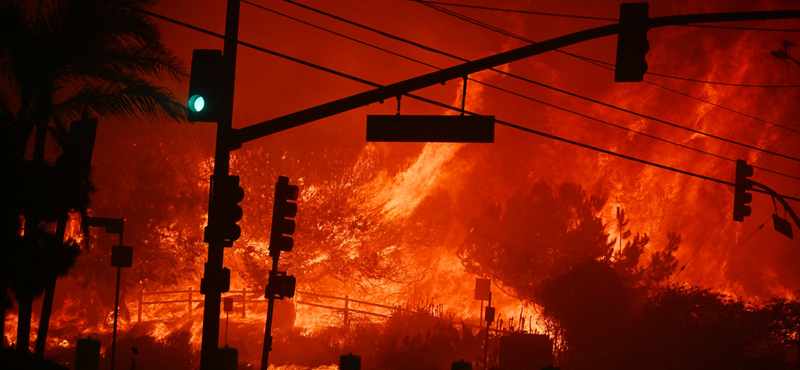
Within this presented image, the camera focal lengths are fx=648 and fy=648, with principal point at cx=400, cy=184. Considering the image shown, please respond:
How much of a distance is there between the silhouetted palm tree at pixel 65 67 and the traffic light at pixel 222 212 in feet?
8.93

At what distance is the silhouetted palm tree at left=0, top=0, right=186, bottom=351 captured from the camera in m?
11.6

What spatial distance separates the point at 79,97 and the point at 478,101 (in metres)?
41.9

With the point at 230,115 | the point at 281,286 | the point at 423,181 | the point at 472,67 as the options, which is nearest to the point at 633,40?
A: the point at 472,67

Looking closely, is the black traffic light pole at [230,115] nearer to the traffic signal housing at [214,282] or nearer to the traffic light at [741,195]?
the traffic signal housing at [214,282]

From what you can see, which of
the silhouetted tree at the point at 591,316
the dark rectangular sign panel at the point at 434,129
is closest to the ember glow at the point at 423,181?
the silhouetted tree at the point at 591,316

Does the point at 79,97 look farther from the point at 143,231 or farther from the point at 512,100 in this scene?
the point at 512,100

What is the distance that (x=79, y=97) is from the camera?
15.3 meters

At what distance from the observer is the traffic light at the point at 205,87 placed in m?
10.3

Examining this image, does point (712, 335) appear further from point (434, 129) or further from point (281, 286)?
point (434, 129)

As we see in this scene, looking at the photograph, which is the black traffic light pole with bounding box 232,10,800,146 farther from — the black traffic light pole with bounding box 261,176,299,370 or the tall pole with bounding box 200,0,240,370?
the black traffic light pole with bounding box 261,176,299,370

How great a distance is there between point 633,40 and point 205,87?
653 cm

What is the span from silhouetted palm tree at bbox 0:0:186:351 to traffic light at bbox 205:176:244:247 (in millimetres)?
2723

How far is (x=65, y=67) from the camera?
14945 mm

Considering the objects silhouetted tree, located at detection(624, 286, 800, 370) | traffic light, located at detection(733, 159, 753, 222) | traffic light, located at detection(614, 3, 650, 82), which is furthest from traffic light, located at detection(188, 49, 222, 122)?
silhouetted tree, located at detection(624, 286, 800, 370)
